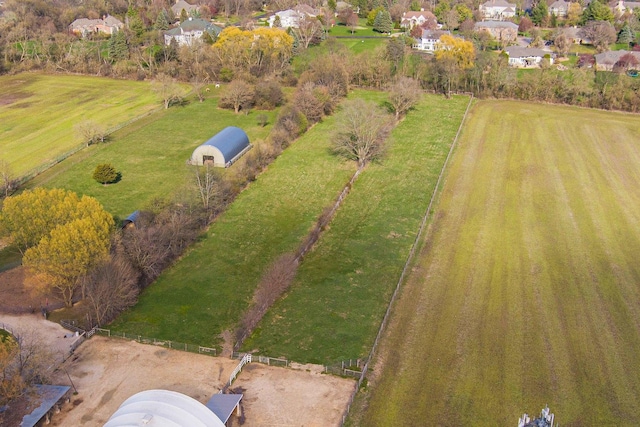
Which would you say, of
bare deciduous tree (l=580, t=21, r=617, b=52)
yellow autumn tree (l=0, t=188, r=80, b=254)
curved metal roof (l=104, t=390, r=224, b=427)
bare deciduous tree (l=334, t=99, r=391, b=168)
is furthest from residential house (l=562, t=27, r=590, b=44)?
curved metal roof (l=104, t=390, r=224, b=427)

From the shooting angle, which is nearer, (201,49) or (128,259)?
(128,259)

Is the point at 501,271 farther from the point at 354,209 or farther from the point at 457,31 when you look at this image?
the point at 457,31

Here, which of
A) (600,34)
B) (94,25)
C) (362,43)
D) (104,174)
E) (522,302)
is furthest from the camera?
(94,25)

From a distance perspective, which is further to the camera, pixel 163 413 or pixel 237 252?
pixel 237 252

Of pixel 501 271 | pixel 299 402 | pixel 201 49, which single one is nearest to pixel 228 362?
pixel 299 402

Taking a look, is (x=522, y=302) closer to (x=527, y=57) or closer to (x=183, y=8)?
(x=527, y=57)

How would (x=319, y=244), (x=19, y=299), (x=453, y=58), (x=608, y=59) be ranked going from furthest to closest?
(x=608, y=59)
(x=453, y=58)
(x=319, y=244)
(x=19, y=299)

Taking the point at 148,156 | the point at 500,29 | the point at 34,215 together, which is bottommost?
the point at 148,156

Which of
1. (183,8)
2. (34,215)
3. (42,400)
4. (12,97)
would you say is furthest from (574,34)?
(42,400)
